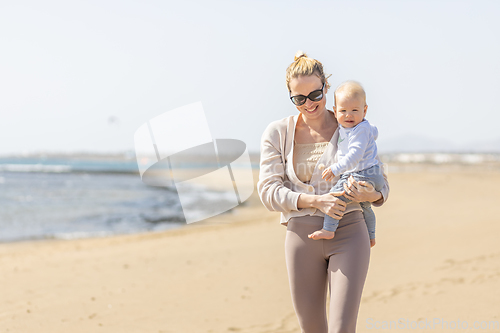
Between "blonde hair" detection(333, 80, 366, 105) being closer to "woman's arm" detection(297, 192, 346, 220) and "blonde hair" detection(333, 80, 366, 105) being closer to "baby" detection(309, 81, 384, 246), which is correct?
"baby" detection(309, 81, 384, 246)

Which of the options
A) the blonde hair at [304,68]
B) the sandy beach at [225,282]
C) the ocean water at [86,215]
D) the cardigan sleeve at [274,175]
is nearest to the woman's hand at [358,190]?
the cardigan sleeve at [274,175]

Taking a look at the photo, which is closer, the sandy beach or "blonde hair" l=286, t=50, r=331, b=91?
"blonde hair" l=286, t=50, r=331, b=91

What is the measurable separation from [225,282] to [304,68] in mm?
4363

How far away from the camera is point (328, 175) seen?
2186 mm

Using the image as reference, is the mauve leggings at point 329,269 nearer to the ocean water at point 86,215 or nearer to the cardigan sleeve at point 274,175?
the cardigan sleeve at point 274,175

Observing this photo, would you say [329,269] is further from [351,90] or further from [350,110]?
[351,90]

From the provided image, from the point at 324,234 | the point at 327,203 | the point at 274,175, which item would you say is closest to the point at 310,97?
the point at 274,175

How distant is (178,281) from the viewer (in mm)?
6102

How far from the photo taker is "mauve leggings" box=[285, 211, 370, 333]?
2131mm

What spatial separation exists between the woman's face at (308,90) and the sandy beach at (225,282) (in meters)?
2.74

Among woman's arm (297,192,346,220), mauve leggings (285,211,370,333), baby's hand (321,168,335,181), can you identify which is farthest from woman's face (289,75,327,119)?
mauve leggings (285,211,370,333)

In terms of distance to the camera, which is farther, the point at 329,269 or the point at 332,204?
the point at 329,269

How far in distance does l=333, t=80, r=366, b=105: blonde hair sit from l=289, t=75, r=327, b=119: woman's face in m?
0.09

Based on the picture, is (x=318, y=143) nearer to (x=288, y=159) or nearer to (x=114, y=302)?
(x=288, y=159)
